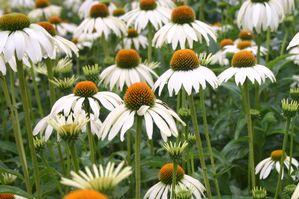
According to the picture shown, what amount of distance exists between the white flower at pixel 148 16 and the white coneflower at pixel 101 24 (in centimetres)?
11

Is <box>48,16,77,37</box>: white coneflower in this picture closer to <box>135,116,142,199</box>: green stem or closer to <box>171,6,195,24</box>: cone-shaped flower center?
<box>171,6,195,24</box>: cone-shaped flower center

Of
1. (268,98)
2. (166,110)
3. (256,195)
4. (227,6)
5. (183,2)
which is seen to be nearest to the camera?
(166,110)

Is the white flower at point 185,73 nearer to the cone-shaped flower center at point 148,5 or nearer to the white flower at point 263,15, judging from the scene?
the white flower at point 263,15

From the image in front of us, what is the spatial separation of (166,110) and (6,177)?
2.79 feet

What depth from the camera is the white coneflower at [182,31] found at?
8.16 ft

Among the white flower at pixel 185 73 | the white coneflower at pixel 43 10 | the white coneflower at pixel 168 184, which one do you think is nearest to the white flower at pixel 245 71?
the white flower at pixel 185 73

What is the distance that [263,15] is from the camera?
2.68 meters

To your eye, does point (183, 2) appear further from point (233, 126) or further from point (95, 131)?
point (95, 131)

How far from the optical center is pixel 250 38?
140 inches

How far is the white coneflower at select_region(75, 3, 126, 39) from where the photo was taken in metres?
3.19

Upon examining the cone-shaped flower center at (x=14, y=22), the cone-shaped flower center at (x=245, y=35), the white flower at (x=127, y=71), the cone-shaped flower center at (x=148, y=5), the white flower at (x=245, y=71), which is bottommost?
the cone-shaped flower center at (x=245, y=35)

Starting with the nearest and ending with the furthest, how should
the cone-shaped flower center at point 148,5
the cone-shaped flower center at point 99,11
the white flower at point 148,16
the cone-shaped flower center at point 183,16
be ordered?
the cone-shaped flower center at point 183,16, the white flower at point 148,16, the cone-shaped flower center at point 148,5, the cone-shaped flower center at point 99,11

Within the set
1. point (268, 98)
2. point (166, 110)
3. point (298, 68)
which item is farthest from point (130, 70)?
point (298, 68)

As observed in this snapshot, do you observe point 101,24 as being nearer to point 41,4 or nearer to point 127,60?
point 127,60
